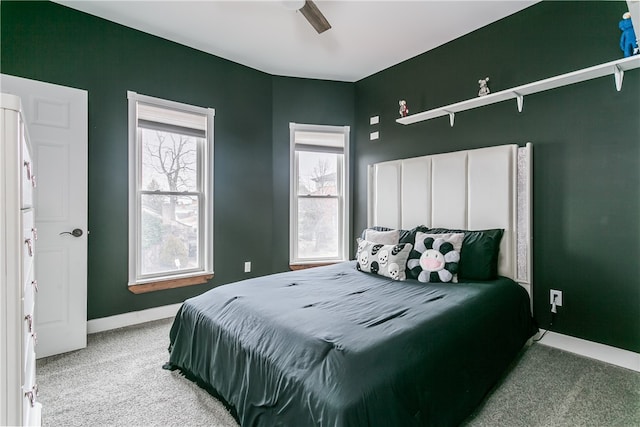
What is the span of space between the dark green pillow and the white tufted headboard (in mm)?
170

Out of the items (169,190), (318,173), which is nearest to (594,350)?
(318,173)

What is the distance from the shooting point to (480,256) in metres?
2.51

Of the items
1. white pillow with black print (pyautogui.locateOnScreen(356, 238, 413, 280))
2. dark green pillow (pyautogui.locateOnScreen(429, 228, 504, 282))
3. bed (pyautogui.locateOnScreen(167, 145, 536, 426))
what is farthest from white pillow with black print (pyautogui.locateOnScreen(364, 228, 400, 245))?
dark green pillow (pyautogui.locateOnScreen(429, 228, 504, 282))

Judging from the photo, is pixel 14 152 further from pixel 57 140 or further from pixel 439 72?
pixel 439 72

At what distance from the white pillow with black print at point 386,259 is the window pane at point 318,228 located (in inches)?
53.9

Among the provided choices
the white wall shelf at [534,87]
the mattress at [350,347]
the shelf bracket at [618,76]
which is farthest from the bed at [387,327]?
the shelf bracket at [618,76]

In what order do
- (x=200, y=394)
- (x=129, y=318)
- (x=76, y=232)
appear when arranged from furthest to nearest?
(x=129, y=318), (x=76, y=232), (x=200, y=394)

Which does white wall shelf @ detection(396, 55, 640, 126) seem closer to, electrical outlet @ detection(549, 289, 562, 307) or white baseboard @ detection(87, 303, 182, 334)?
electrical outlet @ detection(549, 289, 562, 307)

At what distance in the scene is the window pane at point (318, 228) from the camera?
4102 millimetres

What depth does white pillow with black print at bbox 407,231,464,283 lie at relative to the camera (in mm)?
2443

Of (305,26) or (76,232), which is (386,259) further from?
(76,232)

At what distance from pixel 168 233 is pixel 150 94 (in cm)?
143

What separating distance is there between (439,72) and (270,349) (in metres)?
3.24

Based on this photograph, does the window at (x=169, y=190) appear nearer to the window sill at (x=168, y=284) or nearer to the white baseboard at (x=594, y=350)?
the window sill at (x=168, y=284)
